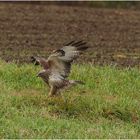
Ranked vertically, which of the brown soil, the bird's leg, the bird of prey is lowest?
the brown soil

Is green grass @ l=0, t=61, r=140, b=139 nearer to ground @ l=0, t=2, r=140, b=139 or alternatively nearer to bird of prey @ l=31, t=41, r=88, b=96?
ground @ l=0, t=2, r=140, b=139

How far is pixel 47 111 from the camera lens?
320 inches

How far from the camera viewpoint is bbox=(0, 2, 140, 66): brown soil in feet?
42.5

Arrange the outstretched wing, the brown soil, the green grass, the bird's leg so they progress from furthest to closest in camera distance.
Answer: the brown soil → the bird's leg → the outstretched wing → the green grass

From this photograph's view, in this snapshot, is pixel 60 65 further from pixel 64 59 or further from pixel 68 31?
pixel 68 31

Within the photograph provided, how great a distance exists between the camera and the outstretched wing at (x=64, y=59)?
818 centimetres

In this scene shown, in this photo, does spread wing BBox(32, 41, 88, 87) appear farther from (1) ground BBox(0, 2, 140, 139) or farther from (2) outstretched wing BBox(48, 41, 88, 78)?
(1) ground BBox(0, 2, 140, 139)

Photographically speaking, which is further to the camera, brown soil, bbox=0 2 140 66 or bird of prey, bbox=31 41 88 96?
brown soil, bbox=0 2 140 66

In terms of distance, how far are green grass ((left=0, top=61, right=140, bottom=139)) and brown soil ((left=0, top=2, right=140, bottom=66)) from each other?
214 centimetres

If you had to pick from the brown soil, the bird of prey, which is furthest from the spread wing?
the brown soil

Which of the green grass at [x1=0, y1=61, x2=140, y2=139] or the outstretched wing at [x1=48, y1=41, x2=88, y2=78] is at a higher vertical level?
the outstretched wing at [x1=48, y1=41, x2=88, y2=78]

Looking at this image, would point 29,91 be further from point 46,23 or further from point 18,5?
point 18,5

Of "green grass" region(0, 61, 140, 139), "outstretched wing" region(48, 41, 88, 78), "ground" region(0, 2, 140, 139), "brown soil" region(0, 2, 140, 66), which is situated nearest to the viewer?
"green grass" region(0, 61, 140, 139)

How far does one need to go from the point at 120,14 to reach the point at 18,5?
3185 mm
